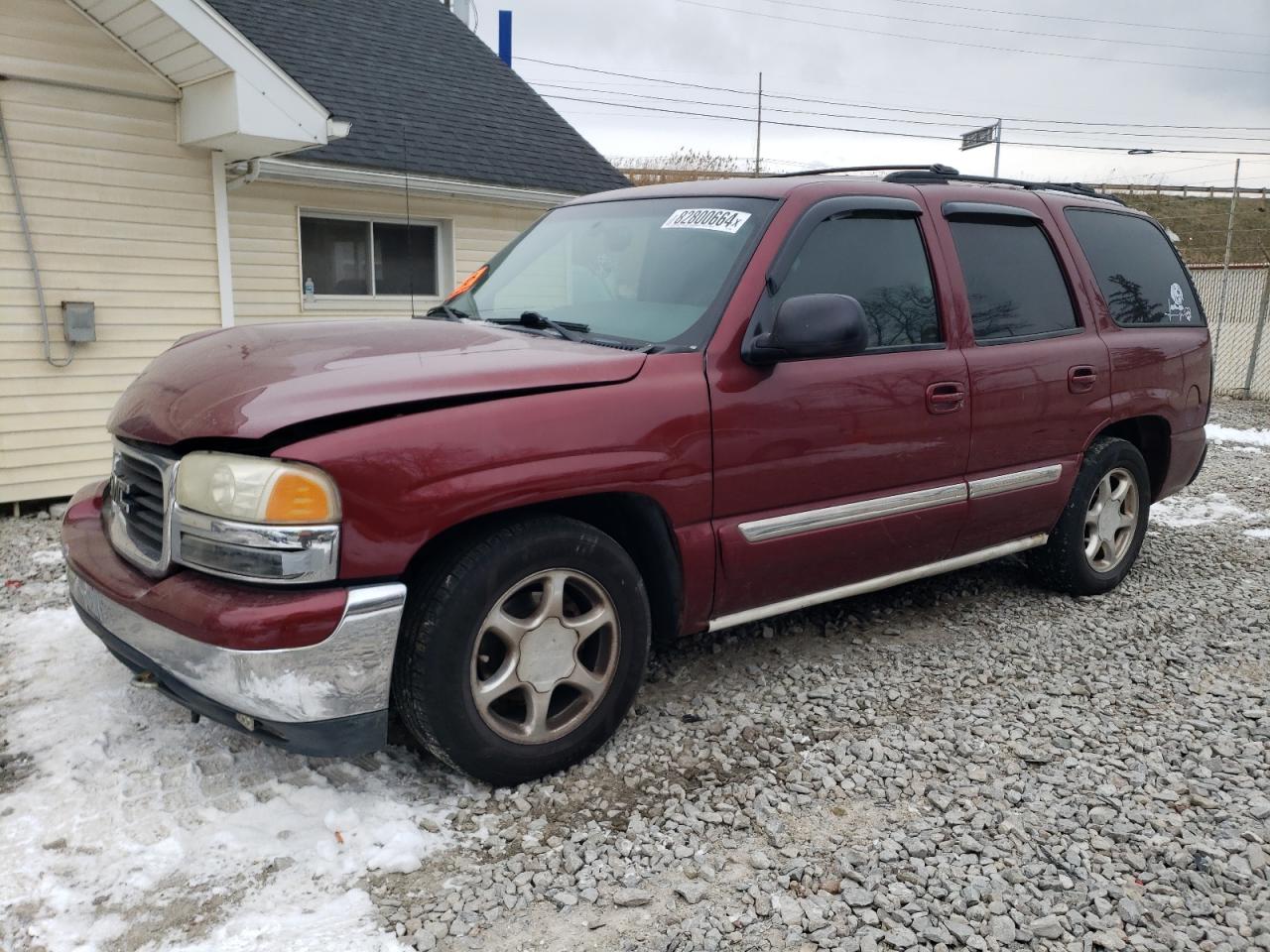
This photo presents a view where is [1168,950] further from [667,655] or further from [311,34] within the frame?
[311,34]

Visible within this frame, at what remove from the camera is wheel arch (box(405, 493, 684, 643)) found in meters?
3.13

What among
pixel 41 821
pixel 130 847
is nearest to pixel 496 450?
pixel 130 847

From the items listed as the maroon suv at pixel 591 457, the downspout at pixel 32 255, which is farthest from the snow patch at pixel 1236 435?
the downspout at pixel 32 255

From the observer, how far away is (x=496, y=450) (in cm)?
275

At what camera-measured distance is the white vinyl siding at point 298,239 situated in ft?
30.5

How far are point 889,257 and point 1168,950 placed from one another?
8.36ft

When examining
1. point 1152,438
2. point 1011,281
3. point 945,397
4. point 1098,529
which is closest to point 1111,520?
point 1098,529

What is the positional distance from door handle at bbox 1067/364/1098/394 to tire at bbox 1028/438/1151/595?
0.38 metres

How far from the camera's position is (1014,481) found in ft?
14.0

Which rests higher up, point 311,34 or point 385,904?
point 311,34

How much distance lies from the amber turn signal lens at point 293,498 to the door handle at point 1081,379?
135 inches

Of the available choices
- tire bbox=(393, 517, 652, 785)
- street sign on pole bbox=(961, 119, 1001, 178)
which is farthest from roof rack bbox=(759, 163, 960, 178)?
street sign on pole bbox=(961, 119, 1001, 178)

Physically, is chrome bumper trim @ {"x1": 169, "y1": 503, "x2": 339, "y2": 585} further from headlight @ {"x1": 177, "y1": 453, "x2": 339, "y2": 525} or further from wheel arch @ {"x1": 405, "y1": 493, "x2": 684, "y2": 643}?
wheel arch @ {"x1": 405, "y1": 493, "x2": 684, "y2": 643}

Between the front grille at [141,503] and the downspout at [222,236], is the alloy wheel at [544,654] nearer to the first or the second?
the front grille at [141,503]
